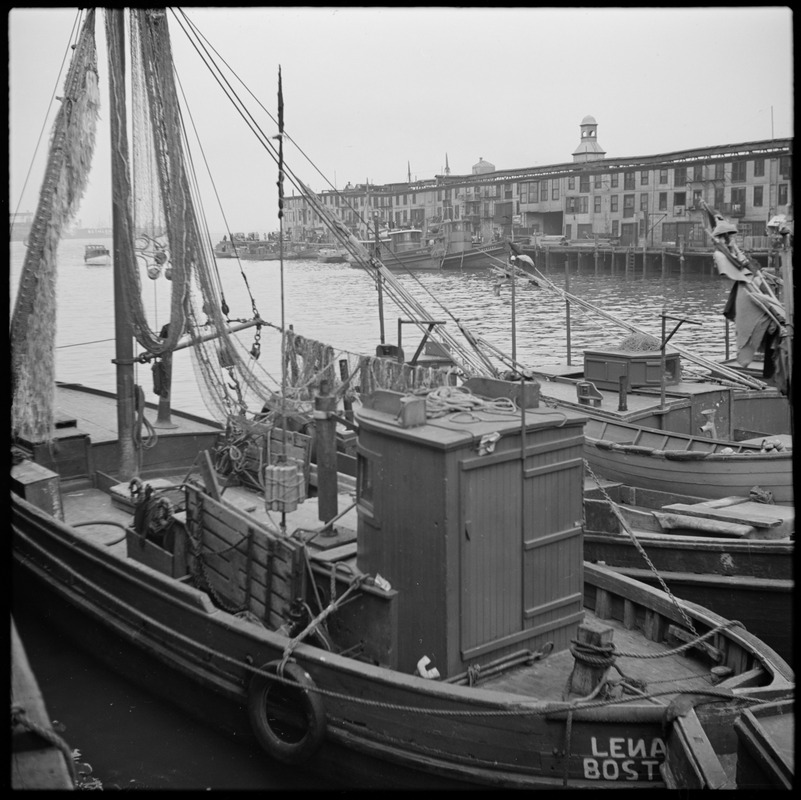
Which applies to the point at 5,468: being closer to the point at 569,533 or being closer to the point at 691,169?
the point at 569,533

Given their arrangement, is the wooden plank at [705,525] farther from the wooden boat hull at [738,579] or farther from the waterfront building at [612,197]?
the waterfront building at [612,197]

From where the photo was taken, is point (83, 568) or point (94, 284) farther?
point (94, 284)

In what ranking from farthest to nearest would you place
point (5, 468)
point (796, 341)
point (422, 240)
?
point (422, 240) < point (796, 341) < point (5, 468)

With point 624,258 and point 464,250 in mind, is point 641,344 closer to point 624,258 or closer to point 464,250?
point 624,258

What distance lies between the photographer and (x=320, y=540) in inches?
400

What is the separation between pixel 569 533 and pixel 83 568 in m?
6.83

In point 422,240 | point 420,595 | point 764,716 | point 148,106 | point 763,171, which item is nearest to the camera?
point 764,716

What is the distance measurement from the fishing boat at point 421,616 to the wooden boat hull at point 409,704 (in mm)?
21

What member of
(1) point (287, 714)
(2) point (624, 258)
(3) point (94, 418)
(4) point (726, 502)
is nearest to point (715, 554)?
(4) point (726, 502)

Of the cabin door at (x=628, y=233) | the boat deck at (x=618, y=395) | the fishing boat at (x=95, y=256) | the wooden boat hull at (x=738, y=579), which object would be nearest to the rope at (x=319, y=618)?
the wooden boat hull at (x=738, y=579)

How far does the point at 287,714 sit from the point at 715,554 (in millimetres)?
6939

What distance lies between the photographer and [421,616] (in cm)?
871

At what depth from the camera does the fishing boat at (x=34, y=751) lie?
432cm

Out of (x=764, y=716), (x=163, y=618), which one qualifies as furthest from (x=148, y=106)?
(x=764, y=716)
